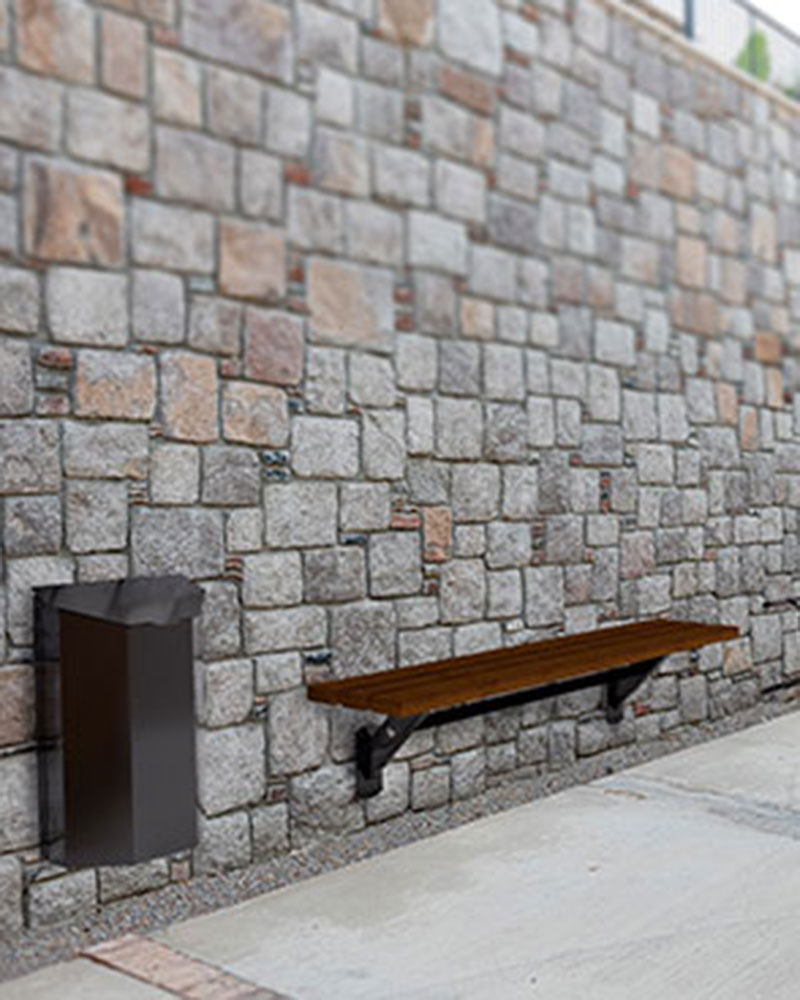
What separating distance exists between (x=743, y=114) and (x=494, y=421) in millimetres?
2972

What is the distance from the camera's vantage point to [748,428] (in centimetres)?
656

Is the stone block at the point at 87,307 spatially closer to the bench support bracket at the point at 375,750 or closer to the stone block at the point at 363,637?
the stone block at the point at 363,637

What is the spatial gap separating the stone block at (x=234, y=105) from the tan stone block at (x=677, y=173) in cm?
273

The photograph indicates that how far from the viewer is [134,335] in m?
3.64

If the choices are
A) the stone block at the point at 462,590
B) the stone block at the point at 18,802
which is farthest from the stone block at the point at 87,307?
the stone block at the point at 462,590

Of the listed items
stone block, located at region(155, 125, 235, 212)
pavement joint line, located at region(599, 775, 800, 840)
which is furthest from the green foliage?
pavement joint line, located at region(599, 775, 800, 840)

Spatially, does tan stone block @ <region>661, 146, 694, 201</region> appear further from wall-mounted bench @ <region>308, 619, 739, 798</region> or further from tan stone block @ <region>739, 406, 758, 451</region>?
wall-mounted bench @ <region>308, 619, 739, 798</region>

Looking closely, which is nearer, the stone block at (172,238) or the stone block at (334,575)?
the stone block at (172,238)

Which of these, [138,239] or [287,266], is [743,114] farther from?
[138,239]

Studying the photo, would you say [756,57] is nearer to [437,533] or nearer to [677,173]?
[677,173]

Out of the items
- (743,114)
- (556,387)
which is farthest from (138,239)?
(743,114)

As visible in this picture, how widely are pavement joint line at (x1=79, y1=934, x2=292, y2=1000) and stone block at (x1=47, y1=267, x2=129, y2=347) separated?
1767 millimetres

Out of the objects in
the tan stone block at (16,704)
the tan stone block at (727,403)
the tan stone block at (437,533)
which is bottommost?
the tan stone block at (16,704)

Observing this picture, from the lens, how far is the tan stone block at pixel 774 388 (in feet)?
22.2
